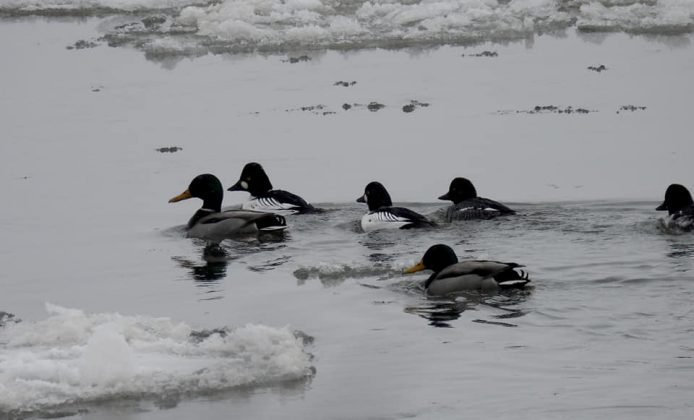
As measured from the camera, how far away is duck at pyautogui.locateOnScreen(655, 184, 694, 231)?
15.4m

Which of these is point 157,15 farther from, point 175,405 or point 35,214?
point 175,405

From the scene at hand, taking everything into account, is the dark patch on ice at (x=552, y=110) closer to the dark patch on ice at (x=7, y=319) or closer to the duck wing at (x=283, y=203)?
the duck wing at (x=283, y=203)

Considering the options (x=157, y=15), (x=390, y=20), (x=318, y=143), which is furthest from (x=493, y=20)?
(x=318, y=143)

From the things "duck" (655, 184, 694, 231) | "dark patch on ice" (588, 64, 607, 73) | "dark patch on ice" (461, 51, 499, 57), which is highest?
"dark patch on ice" (461, 51, 499, 57)

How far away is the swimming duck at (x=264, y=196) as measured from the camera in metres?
17.5

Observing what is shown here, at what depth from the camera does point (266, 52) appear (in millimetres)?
29328

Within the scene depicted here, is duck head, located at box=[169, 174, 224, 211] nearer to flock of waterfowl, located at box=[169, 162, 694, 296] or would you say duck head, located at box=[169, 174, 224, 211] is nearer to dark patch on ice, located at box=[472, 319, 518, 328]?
flock of waterfowl, located at box=[169, 162, 694, 296]

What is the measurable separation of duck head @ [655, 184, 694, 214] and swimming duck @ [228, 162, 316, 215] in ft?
14.3

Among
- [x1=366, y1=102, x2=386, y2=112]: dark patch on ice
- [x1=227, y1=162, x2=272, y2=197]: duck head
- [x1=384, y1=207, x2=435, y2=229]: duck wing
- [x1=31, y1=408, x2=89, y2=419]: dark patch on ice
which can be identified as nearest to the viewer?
[x1=31, y1=408, x2=89, y2=419]: dark patch on ice

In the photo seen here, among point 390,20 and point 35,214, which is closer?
point 35,214

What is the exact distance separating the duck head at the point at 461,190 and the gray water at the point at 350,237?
58 centimetres

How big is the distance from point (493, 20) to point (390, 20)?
2.31 meters

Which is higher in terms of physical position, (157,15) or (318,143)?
(157,15)

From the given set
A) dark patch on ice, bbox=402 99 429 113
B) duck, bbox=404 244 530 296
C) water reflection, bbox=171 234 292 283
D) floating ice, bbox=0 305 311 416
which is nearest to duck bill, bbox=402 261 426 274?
duck, bbox=404 244 530 296
